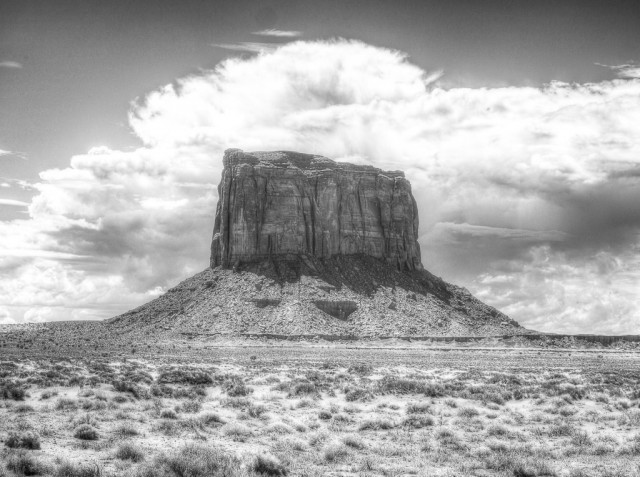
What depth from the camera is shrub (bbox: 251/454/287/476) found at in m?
14.1

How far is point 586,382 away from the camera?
32531 mm

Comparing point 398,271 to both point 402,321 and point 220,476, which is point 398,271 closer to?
point 402,321

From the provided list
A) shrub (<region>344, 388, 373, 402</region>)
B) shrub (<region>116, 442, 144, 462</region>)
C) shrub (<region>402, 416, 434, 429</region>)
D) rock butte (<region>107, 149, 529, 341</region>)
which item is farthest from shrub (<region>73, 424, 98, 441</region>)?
rock butte (<region>107, 149, 529, 341</region>)

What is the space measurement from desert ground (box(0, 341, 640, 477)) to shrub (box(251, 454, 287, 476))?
2cm

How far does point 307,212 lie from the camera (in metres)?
118

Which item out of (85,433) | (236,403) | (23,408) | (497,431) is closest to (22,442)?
(85,433)

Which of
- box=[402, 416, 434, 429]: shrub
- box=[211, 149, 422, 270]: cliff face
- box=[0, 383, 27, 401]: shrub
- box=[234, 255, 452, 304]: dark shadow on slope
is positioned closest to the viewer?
box=[402, 416, 434, 429]: shrub

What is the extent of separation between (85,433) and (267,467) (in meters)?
5.97

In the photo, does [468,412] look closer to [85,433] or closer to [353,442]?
[353,442]

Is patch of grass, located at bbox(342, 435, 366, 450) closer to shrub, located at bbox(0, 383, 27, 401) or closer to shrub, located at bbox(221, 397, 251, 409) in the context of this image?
shrub, located at bbox(221, 397, 251, 409)

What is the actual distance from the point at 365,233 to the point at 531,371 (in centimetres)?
8156

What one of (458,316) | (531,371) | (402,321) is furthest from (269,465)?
(458,316)

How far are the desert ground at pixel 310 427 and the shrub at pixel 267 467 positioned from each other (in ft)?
0.08

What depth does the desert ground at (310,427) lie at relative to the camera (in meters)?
14.8
